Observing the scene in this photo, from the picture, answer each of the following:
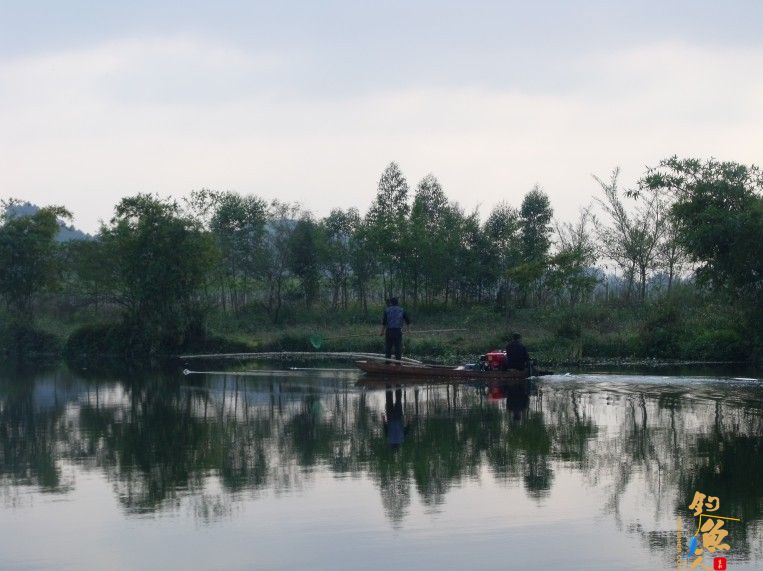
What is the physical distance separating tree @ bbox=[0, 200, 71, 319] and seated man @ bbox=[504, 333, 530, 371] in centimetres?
2844

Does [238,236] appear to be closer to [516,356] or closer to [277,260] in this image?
[277,260]

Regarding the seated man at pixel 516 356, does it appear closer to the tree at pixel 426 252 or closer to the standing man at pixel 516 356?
the standing man at pixel 516 356

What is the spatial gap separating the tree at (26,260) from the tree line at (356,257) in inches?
2.5

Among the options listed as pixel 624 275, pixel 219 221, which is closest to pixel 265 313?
pixel 219 221

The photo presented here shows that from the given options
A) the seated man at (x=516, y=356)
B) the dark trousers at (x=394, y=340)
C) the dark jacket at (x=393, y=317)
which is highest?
the dark jacket at (x=393, y=317)

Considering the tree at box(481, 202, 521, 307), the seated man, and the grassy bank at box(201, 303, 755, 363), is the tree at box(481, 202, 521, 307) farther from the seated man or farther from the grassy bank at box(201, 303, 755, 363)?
the seated man

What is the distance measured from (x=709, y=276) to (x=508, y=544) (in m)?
22.7

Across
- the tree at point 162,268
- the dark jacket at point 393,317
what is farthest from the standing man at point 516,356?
the tree at point 162,268

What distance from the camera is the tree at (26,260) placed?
46.0 m

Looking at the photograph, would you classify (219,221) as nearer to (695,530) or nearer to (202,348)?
(202,348)

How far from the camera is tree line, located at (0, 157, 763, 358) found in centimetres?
4109

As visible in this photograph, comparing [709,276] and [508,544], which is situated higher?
[709,276]

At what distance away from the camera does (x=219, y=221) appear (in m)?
54.5

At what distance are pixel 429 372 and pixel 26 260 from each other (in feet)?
87.4
